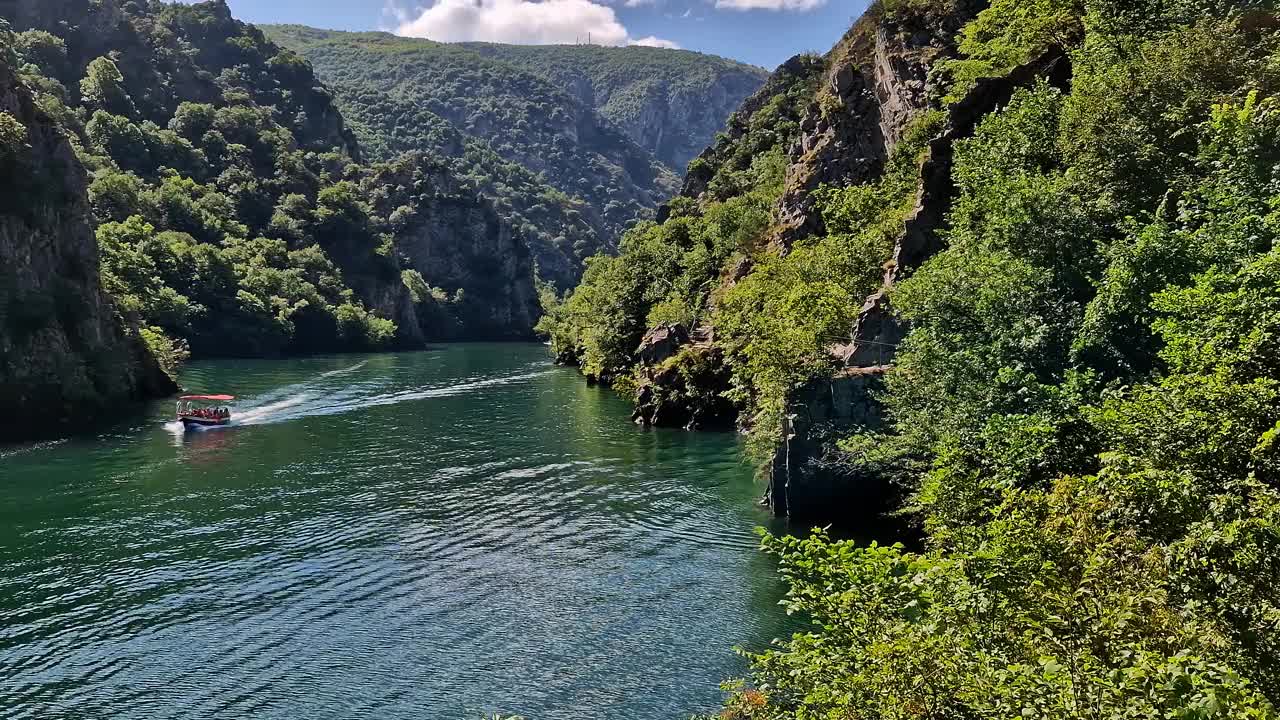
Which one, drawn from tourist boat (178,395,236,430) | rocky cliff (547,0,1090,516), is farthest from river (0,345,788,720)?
rocky cliff (547,0,1090,516)

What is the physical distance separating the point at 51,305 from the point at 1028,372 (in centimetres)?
6866

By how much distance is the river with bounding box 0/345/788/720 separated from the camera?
2248 cm

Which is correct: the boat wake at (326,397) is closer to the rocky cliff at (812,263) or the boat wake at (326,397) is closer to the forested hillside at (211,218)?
the rocky cliff at (812,263)

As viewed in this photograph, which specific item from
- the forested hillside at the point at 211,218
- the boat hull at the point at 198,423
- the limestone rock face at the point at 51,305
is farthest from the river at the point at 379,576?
the forested hillside at the point at 211,218

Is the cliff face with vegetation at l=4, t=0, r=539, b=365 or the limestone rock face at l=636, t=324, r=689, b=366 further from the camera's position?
the cliff face with vegetation at l=4, t=0, r=539, b=365

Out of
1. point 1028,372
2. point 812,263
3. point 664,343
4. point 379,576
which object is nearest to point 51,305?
point 664,343

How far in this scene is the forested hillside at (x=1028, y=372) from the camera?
1166cm

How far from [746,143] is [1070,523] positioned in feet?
317

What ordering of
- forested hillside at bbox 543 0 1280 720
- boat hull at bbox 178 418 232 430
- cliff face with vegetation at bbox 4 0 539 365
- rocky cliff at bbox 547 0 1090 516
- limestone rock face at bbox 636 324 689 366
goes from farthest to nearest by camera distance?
cliff face with vegetation at bbox 4 0 539 365 → limestone rock face at bbox 636 324 689 366 → boat hull at bbox 178 418 232 430 → rocky cliff at bbox 547 0 1090 516 → forested hillside at bbox 543 0 1280 720

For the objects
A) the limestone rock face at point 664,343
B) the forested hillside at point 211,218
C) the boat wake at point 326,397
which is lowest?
the boat wake at point 326,397

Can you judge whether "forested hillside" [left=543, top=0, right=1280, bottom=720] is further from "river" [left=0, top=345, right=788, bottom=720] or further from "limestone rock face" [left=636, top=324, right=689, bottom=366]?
"river" [left=0, top=345, right=788, bottom=720]

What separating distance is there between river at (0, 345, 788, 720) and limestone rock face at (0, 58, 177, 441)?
882 centimetres

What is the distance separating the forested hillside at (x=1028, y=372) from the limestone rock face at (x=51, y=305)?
4204 centimetres

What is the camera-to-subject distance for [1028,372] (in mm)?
25391
